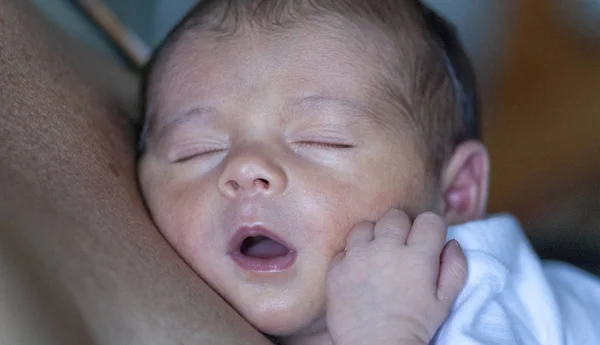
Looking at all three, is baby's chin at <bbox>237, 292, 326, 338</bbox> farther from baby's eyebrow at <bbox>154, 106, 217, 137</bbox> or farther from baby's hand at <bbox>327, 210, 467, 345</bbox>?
baby's eyebrow at <bbox>154, 106, 217, 137</bbox>

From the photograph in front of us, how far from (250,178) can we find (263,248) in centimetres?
12

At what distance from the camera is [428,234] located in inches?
37.3

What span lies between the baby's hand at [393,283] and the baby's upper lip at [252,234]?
0.07 m

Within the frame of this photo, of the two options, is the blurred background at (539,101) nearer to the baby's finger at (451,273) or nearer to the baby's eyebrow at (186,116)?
the baby's eyebrow at (186,116)

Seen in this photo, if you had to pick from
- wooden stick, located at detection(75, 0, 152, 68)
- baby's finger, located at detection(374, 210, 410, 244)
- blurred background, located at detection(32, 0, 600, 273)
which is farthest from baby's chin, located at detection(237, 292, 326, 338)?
blurred background, located at detection(32, 0, 600, 273)

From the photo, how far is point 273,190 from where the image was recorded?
3.05 ft

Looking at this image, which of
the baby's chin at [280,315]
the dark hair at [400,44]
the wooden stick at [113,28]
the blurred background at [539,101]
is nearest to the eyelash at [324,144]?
the dark hair at [400,44]

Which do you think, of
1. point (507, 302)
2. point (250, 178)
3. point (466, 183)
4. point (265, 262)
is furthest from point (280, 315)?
point (466, 183)

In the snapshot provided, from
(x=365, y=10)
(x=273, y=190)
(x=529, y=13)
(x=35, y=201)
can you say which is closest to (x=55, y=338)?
(x=35, y=201)

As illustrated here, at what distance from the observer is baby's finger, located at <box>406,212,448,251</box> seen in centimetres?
94

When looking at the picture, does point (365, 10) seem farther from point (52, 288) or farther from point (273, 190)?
point (52, 288)

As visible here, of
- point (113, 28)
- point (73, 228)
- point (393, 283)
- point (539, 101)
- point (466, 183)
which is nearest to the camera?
point (73, 228)

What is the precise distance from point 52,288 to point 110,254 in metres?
0.13

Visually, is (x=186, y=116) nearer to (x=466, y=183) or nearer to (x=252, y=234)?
(x=252, y=234)
